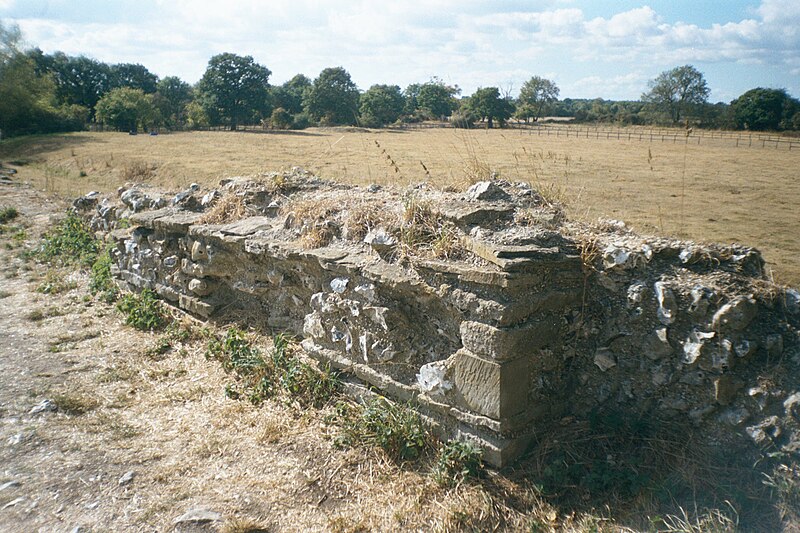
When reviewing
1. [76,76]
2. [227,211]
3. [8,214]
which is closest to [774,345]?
[227,211]

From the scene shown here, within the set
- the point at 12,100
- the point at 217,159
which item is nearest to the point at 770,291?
the point at 217,159

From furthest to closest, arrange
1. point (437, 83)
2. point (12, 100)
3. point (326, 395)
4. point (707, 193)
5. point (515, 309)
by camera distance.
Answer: point (12, 100) → point (707, 193) → point (437, 83) → point (326, 395) → point (515, 309)

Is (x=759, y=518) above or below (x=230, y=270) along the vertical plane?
below

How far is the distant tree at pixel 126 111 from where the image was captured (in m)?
50.6

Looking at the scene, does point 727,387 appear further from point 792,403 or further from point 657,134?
point 657,134

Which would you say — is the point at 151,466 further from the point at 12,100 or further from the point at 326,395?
the point at 12,100

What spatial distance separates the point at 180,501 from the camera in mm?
3865

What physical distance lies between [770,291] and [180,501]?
154 inches

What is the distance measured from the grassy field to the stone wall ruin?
106 cm

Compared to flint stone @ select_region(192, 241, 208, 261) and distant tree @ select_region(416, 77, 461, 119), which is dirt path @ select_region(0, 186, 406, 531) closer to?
flint stone @ select_region(192, 241, 208, 261)

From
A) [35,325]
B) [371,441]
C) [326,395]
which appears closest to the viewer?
[371,441]

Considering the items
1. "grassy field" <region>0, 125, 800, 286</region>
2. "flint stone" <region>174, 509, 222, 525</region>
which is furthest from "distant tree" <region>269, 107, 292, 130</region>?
"flint stone" <region>174, 509, 222, 525</region>

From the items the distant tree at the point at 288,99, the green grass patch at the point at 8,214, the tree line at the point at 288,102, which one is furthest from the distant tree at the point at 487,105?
Result: the distant tree at the point at 288,99

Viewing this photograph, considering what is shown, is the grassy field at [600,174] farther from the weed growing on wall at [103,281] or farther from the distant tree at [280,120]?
the distant tree at [280,120]
